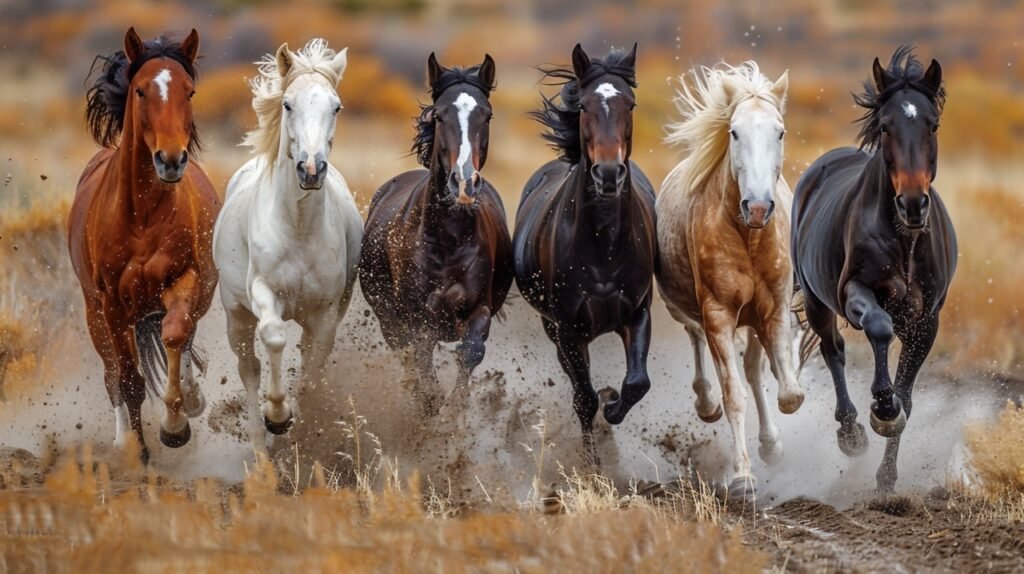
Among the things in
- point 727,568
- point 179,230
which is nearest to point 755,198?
point 727,568

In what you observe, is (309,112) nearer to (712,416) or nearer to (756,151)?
(756,151)

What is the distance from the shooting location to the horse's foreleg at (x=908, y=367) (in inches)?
295

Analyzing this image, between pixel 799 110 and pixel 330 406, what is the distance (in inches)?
396

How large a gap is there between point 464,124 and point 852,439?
260 centimetres

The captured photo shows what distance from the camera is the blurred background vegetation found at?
1506cm

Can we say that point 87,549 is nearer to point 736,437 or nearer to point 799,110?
point 736,437

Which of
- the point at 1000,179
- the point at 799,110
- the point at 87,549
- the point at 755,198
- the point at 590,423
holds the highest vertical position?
the point at 799,110

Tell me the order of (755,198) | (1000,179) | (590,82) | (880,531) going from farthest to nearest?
(1000,179) → (590,82) → (755,198) → (880,531)

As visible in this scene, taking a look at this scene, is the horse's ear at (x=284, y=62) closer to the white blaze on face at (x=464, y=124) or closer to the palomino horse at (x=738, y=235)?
the white blaze on face at (x=464, y=124)

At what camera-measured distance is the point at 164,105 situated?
288 inches

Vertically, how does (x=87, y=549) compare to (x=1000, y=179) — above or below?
below

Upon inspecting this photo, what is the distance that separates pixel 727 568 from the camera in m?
5.34

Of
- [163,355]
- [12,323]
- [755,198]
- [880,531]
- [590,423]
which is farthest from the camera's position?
[12,323]

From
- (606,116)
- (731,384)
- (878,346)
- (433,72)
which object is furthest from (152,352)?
(878,346)
